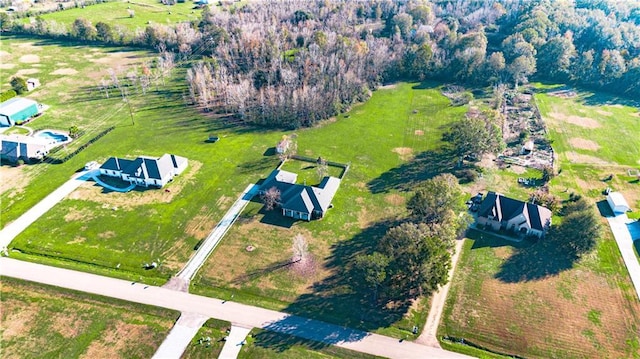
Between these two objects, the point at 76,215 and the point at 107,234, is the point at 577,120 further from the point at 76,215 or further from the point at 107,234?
the point at 76,215

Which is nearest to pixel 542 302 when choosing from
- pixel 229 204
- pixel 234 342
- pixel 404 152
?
pixel 234 342

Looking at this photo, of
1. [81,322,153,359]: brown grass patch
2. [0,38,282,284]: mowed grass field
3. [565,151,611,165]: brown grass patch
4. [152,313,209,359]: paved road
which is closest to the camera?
[81,322,153,359]: brown grass patch

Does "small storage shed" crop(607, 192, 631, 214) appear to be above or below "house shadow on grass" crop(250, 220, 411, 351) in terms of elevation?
above

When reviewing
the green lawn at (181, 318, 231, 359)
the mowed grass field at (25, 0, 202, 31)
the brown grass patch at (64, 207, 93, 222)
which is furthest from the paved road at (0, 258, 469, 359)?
the mowed grass field at (25, 0, 202, 31)

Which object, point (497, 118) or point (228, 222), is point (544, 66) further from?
point (228, 222)

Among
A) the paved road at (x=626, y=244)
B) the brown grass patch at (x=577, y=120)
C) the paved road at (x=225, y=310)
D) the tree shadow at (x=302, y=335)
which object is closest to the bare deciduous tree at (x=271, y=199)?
the paved road at (x=225, y=310)

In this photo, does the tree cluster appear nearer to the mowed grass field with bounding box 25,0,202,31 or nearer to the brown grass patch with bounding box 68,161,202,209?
the brown grass patch with bounding box 68,161,202,209

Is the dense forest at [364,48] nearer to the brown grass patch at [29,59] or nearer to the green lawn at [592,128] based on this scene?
the green lawn at [592,128]
